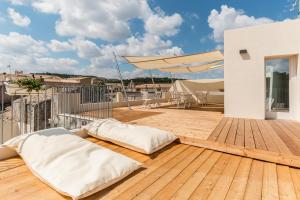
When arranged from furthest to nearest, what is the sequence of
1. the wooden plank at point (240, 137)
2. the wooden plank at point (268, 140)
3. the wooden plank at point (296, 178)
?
1. the wooden plank at point (240, 137)
2. the wooden plank at point (268, 140)
3. the wooden plank at point (296, 178)

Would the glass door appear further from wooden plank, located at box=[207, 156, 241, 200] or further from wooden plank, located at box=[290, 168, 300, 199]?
wooden plank, located at box=[207, 156, 241, 200]

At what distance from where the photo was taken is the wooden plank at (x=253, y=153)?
2465mm

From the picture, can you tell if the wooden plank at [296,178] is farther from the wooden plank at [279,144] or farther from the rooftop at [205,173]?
the wooden plank at [279,144]

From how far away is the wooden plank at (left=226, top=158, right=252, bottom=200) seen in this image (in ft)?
5.84

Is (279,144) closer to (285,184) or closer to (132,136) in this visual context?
(285,184)

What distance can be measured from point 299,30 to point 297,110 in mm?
2229

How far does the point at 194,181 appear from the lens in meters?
2.04

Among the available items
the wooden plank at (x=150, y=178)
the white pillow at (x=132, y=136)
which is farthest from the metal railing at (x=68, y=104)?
the wooden plank at (x=150, y=178)

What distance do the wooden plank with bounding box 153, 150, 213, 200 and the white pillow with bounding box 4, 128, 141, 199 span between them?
19.5 inches

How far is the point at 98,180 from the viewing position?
1.83 m

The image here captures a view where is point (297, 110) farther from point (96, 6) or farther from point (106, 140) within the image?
point (96, 6)

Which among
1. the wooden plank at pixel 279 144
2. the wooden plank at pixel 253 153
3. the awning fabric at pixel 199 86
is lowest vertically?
the wooden plank at pixel 253 153

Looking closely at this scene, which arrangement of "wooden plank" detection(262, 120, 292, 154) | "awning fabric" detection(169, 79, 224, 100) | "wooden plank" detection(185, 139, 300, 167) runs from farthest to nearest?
"awning fabric" detection(169, 79, 224, 100) < "wooden plank" detection(262, 120, 292, 154) < "wooden plank" detection(185, 139, 300, 167)

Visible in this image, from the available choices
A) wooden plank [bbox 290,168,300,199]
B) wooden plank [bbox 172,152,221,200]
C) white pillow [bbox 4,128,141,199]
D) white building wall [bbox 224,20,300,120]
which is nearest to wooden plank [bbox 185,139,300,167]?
wooden plank [bbox 290,168,300,199]
